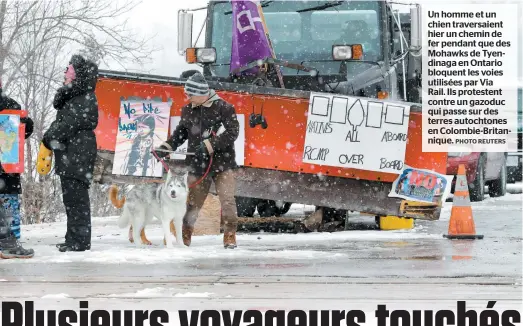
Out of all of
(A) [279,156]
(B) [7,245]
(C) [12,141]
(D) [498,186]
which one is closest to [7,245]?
(B) [7,245]

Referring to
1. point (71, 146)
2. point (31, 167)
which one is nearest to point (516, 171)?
point (31, 167)

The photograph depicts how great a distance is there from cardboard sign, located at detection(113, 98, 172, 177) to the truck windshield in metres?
1.78

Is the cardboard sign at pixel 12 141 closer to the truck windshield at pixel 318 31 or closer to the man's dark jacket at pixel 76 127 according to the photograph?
the man's dark jacket at pixel 76 127

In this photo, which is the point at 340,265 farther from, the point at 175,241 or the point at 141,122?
the point at 141,122

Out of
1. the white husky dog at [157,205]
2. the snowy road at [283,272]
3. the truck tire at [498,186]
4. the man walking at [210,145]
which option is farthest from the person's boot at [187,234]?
the truck tire at [498,186]

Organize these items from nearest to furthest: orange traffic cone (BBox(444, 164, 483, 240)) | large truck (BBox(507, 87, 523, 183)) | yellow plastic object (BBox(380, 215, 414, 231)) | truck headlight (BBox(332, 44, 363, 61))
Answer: orange traffic cone (BBox(444, 164, 483, 240))
truck headlight (BBox(332, 44, 363, 61))
yellow plastic object (BBox(380, 215, 414, 231))
large truck (BBox(507, 87, 523, 183))

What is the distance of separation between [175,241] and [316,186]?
1.95m

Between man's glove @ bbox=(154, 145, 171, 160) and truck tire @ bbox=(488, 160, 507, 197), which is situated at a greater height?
man's glove @ bbox=(154, 145, 171, 160)

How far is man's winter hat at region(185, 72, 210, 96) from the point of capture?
1018 centimetres

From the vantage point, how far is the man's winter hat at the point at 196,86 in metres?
10.2

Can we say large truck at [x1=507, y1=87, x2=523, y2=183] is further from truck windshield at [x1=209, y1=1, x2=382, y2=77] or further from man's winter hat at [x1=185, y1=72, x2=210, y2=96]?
man's winter hat at [x1=185, y1=72, x2=210, y2=96]

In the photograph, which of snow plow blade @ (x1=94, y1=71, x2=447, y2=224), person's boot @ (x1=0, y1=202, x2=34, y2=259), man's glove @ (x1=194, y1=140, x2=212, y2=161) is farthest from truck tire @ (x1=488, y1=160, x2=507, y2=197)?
person's boot @ (x1=0, y1=202, x2=34, y2=259)

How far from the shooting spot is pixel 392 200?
39.6 feet

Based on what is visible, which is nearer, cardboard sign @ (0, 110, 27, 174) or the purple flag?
cardboard sign @ (0, 110, 27, 174)
